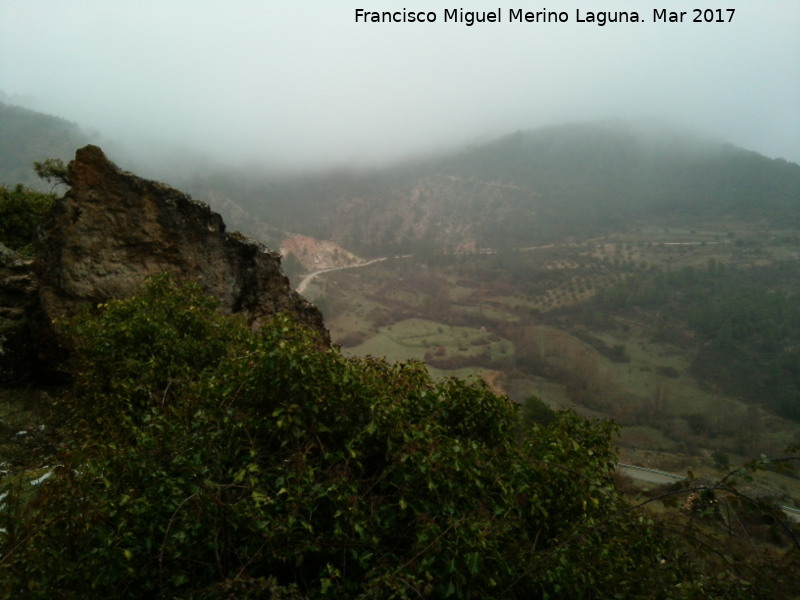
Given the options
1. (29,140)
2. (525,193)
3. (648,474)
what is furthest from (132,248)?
(525,193)

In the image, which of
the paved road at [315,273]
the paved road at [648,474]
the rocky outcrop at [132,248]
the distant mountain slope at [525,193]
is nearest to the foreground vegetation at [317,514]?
the rocky outcrop at [132,248]

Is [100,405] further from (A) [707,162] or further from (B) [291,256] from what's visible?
(A) [707,162]

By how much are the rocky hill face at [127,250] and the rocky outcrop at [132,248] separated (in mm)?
25

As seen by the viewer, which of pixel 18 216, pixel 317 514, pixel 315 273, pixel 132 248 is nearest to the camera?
pixel 317 514

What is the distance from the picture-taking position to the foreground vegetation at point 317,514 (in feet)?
12.2

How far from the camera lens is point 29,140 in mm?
108625

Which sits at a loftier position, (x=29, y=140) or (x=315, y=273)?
(x=29, y=140)

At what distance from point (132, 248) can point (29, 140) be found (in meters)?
128

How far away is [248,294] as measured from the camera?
16.0 meters

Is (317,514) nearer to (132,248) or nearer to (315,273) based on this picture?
(132,248)

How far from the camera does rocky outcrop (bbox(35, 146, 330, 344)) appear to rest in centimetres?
1280

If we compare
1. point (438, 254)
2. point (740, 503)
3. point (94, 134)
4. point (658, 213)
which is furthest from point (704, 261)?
point (94, 134)

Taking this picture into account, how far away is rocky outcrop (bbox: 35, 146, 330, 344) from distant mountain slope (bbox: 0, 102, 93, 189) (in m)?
89.4

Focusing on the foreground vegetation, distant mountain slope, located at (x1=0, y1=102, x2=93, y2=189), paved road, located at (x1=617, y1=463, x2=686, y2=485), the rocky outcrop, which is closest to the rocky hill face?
the rocky outcrop
